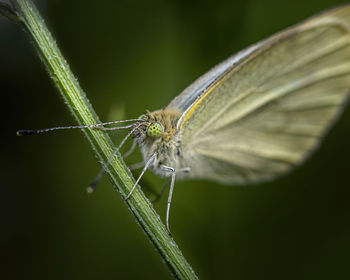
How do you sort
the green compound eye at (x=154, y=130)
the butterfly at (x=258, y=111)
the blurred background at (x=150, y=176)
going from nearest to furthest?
the green compound eye at (x=154, y=130) < the butterfly at (x=258, y=111) < the blurred background at (x=150, y=176)

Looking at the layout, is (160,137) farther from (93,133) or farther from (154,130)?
(93,133)

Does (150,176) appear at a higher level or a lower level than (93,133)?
higher

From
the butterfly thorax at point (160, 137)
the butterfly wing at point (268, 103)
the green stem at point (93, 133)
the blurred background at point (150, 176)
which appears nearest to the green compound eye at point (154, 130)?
the butterfly thorax at point (160, 137)

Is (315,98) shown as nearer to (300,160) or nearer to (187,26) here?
(300,160)

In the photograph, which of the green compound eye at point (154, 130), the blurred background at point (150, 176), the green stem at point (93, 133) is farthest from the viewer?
the blurred background at point (150, 176)

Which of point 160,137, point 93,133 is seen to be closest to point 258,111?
point 160,137

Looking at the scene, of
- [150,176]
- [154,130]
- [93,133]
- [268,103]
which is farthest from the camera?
[150,176]

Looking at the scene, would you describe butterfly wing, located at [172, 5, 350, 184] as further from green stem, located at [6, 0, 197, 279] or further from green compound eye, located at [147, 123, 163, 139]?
green stem, located at [6, 0, 197, 279]

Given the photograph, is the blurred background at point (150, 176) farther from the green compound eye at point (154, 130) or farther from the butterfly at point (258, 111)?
the green compound eye at point (154, 130)
